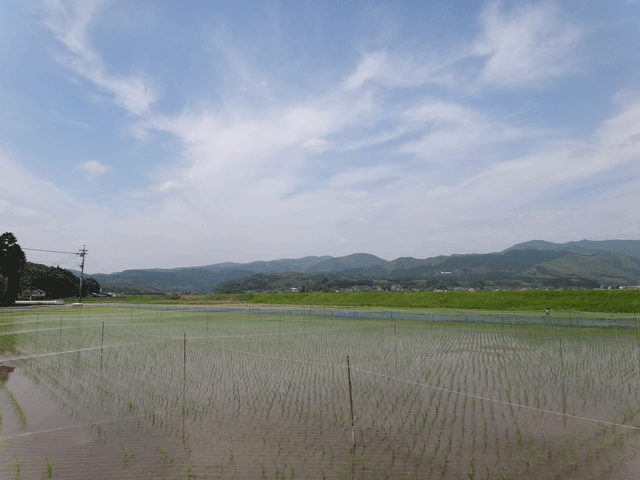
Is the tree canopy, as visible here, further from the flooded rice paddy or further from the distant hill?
the flooded rice paddy

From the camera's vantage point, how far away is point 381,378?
12.8 metres

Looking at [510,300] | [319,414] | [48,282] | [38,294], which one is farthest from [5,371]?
[48,282]

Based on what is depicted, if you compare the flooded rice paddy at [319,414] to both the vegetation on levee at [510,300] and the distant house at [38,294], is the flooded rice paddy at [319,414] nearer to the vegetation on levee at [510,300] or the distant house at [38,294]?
the vegetation on levee at [510,300]

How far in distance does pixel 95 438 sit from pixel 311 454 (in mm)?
4545

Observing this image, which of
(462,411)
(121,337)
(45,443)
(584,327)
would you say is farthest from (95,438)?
(584,327)

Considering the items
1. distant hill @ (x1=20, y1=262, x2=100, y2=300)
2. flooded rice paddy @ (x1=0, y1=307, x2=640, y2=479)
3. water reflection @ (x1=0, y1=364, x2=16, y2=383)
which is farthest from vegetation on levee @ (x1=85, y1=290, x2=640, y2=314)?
distant hill @ (x1=20, y1=262, x2=100, y2=300)

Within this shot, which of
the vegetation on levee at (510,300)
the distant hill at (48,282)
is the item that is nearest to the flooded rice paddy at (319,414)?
the vegetation on levee at (510,300)

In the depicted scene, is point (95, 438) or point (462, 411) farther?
point (462, 411)

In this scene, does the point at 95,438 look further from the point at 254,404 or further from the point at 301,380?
the point at 301,380

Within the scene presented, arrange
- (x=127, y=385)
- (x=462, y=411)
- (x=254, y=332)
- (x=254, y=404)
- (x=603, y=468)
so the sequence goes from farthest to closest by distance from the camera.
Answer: (x=254, y=332) < (x=127, y=385) < (x=254, y=404) < (x=462, y=411) < (x=603, y=468)

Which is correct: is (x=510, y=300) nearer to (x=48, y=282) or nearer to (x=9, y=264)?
(x=9, y=264)

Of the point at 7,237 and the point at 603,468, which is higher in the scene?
the point at 7,237

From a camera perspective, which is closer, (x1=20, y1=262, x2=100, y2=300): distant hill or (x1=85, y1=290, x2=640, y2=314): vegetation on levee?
(x1=85, y1=290, x2=640, y2=314): vegetation on levee

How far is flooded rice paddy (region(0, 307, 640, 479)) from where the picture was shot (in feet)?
21.4
